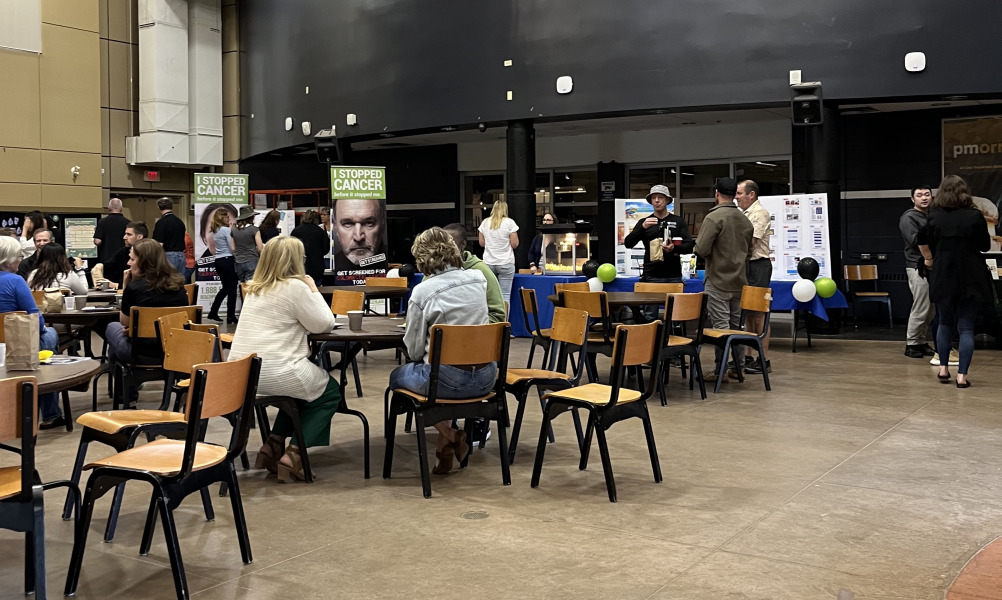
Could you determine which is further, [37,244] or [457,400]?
[37,244]

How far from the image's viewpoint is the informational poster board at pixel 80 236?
16.6 m

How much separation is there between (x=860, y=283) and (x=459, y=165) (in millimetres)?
7822

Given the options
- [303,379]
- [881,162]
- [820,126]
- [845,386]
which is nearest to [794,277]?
[820,126]

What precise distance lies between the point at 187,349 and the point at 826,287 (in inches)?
292

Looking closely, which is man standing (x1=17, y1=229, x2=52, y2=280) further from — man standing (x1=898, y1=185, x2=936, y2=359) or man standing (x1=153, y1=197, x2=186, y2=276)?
man standing (x1=898, y1=185, x2=936, y2=359)

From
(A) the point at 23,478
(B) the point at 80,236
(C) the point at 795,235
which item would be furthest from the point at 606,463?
(B) the point at 80,236

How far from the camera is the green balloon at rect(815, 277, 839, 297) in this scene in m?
10.2

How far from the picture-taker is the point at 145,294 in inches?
256

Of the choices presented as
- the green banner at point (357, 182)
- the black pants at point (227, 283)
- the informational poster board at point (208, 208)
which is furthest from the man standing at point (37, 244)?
the informational poster board at point (208, 208)

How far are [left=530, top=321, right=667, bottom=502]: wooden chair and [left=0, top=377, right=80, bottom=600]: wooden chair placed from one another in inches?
94.3

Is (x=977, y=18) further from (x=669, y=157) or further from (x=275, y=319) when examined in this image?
(x=275, y=319)

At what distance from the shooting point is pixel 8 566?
3.75 m

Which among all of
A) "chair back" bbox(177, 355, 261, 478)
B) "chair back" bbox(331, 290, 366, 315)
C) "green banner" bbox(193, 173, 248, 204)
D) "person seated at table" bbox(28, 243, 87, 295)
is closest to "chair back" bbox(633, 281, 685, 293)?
"chair back" bbox(331, 290, 366, 315)

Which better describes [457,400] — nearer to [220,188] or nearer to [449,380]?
[449,380]
